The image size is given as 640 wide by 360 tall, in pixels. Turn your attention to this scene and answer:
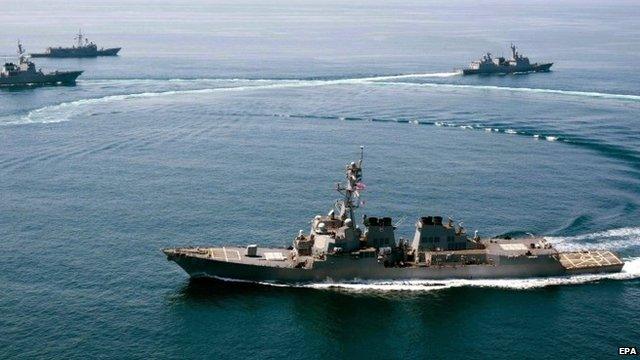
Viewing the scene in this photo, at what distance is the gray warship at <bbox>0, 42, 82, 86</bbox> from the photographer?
188m

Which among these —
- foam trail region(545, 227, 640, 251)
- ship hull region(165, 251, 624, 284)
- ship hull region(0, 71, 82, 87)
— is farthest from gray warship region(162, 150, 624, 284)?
ship hull region(0, 71, 82, 87)

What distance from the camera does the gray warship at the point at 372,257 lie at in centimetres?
7450

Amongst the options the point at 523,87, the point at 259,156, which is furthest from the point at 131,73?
the point at 523,87

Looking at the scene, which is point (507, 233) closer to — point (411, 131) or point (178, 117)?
point (411, 131)

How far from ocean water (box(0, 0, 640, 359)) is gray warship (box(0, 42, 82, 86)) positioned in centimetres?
1520

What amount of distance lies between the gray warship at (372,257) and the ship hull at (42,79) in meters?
129

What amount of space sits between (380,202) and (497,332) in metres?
33.3

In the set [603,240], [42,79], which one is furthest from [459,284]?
[42,79]

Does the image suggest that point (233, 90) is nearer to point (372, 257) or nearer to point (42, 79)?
point (42, 79)

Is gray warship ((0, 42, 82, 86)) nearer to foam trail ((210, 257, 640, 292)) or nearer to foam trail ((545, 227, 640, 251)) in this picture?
foam trail ((210, 257, 640, 292))

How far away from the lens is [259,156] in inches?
4651

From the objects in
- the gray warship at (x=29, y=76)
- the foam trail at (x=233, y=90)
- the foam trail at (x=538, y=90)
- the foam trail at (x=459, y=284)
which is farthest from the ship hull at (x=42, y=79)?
the foam trail at (x=459, y=284)

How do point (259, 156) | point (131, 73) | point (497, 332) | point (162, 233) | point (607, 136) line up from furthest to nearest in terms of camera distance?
point (131, 73)
point (607, 136)
point (259, 156)
point (162, 233)
point (497, 332)

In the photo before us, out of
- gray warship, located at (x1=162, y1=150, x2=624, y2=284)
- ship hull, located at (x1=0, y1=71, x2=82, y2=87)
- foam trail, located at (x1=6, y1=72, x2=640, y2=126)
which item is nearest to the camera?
gray warship, located at (x1=162, y1=150, x2=624, y2=284)
